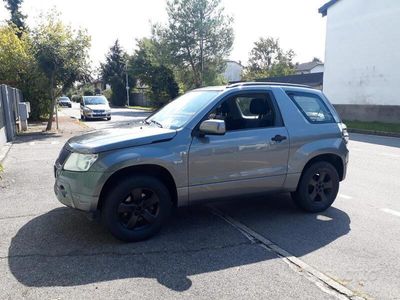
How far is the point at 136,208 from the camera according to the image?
421 centimetres

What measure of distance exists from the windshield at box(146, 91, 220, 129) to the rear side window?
122 centimetres

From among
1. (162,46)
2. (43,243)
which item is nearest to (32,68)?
(43,243)

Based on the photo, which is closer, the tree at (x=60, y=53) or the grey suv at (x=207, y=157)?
the grey suv at (x=207, y=157)

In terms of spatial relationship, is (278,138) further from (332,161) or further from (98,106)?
(98,106)

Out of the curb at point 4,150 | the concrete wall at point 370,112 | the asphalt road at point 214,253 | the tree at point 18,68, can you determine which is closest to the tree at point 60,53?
the tree at point 18,68

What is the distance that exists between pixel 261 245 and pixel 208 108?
1753mm

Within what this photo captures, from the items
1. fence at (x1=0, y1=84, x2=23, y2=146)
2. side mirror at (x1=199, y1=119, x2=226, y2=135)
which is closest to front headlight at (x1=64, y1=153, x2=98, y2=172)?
side mirror at (x1=199, y1=119, x2=226, y2=135)

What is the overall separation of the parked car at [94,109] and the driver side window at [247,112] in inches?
829

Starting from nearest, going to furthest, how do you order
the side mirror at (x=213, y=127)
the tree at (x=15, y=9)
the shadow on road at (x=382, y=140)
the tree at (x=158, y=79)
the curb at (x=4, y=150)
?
the side mirror at (x=213, y=127)
the curb at (x=4, y=150)
the shadow on road at (x=382, y=140)
the tree at (x=15, y=9)
the tree at (x=158, y=79)

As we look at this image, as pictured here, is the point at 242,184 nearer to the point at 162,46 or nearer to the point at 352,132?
the point at 352,132

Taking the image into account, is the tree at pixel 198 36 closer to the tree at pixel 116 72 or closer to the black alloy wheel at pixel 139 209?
the tree at pixel 116 72

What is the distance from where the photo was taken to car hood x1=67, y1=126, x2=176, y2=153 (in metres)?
4.04

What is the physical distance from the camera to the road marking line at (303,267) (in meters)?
3.19

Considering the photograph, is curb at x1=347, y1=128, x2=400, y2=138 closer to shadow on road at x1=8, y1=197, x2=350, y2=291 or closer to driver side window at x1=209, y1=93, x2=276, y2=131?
shadow on road at x1=8, y1=197, x2=350, y2=291
